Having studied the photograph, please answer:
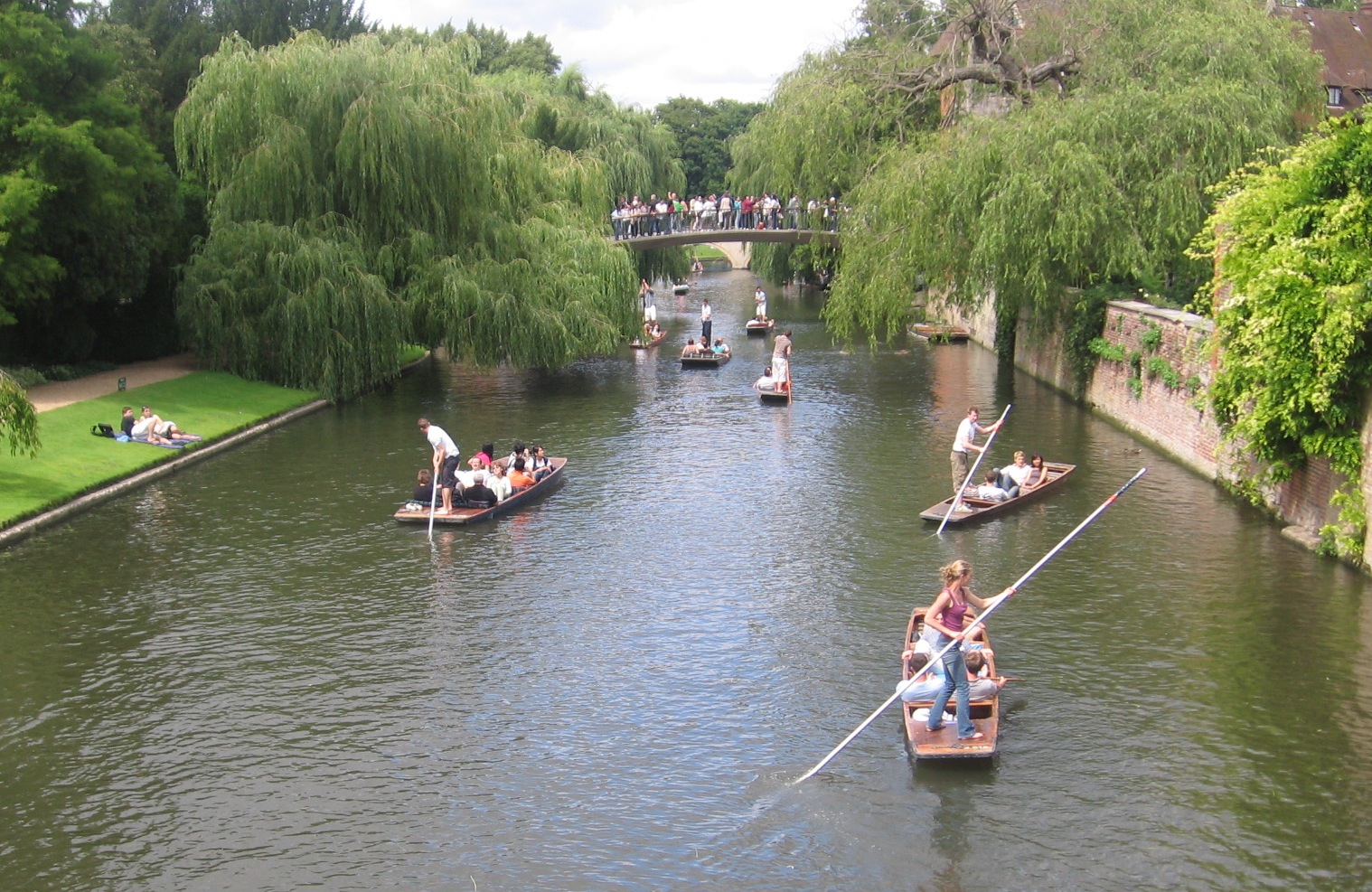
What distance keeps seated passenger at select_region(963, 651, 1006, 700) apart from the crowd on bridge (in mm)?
35256

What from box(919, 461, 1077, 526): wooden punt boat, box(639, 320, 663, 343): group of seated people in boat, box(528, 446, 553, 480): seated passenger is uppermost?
box(639, 320, 663, 343): group of seated people in boat

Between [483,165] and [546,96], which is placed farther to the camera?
[546,96]

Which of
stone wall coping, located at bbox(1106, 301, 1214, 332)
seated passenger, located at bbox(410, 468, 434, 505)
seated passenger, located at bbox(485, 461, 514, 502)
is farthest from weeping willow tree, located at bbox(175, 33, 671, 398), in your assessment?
stone wall coping, located at bbox(1106, 301, 1214, 332)

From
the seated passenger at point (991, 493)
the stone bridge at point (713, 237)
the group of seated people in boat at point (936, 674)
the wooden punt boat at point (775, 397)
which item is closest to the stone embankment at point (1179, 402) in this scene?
the seated passenger at point (991, 493)

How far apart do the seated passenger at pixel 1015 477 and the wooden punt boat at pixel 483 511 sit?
25.4 feet

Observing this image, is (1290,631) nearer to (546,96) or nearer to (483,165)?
(483,165)

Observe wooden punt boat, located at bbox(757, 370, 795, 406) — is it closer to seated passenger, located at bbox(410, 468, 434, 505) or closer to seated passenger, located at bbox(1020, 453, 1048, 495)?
seated passenger, located at bbox(1020, 453, 1048, 495)

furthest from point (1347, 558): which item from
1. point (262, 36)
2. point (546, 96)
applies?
point (262, 36)

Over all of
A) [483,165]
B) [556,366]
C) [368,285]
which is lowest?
[556,366]

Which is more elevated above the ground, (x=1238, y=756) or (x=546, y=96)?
(x=546, y=96)

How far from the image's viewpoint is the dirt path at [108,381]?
2855 cm

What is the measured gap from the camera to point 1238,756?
464 inches

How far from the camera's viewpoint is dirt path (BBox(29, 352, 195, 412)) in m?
28.5

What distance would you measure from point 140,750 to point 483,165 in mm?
23366
